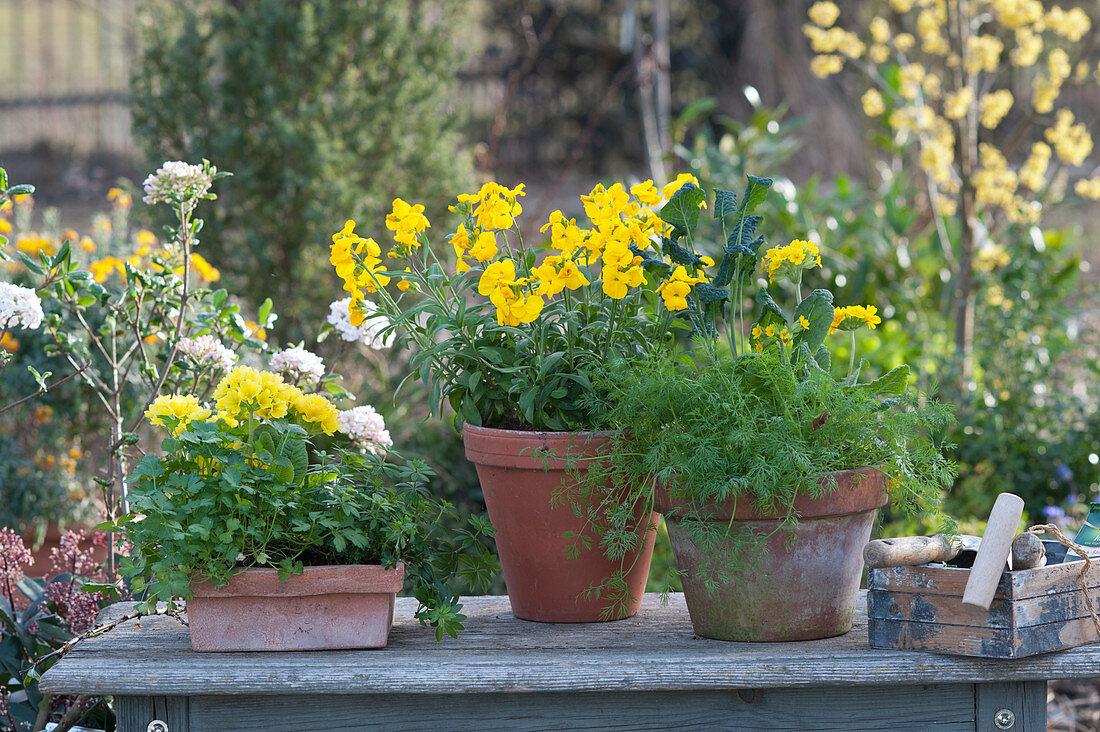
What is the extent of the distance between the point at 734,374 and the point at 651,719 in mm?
486

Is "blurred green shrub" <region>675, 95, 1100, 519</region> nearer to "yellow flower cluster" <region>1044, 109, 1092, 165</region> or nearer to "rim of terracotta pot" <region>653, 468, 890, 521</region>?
"yellow flower cluster" <region>1044, 109, 1092, 165</region>

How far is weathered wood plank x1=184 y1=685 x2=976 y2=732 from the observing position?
137cm

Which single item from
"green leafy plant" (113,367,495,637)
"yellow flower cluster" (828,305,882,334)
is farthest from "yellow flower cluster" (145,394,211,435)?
"yellow flower cluster" (828,305,882,334)

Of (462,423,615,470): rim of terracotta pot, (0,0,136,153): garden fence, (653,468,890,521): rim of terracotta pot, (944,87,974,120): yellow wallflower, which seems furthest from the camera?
(0,0,136,153): garden fence

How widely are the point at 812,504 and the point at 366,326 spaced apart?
779 mm

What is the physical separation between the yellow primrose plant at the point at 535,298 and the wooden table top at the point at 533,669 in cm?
36

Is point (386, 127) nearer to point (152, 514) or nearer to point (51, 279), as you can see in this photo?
point (51, 279)

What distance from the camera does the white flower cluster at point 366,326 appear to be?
158 centimetres

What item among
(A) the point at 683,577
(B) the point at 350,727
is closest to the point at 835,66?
(A) the point at 683,577

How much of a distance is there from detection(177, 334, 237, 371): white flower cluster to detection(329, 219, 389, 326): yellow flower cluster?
376 millimetres

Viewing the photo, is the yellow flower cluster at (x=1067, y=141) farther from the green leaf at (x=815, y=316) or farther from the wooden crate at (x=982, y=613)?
the wooden crate at (x=982, y=613)

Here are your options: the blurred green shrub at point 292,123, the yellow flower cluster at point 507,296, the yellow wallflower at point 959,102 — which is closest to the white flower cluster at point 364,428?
the yellow flower cluster at point 507,296

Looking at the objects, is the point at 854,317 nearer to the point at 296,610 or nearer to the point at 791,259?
the point at 791,259

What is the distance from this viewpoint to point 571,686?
4.28 feet
